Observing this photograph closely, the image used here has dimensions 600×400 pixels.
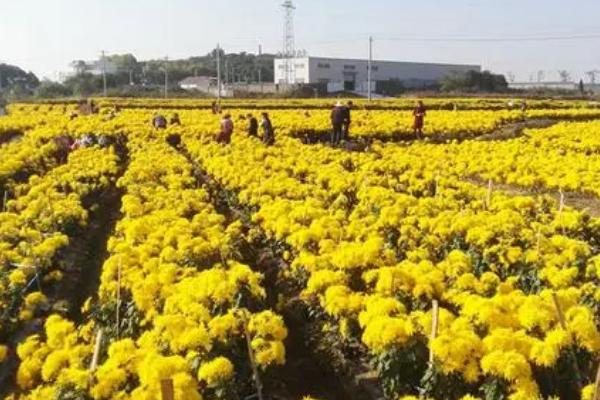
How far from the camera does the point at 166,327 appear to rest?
588cm

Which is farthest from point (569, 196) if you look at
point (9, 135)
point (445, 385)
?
point (9, 135)

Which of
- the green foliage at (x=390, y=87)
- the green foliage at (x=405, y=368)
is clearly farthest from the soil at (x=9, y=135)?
the green foliage at (x=390, y=87)

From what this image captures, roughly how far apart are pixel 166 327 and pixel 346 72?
92.6 meters

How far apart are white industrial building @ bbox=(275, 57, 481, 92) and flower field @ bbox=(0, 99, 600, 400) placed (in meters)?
75.8

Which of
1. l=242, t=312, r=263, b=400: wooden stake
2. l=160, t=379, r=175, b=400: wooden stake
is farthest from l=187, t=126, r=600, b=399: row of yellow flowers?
l=160, t=379, r=175, b=400: wooden stake

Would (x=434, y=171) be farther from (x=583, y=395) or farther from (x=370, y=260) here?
(x=583, y=395)

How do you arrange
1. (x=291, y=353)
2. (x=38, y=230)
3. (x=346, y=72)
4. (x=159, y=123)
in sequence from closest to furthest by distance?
(x=291, y=353) → (x=38, y=230) → (x=159, y=123) → (x=346, y=72)

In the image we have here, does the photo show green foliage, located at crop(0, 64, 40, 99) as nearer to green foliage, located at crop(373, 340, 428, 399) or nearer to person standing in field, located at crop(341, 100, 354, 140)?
person standing in field, located at crop(341, 100, 354, 140)

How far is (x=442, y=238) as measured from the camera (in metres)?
9.46

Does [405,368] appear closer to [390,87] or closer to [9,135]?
[9,135]

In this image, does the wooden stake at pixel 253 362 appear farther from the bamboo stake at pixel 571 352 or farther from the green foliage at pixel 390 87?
the green foliage at pixel 390 87

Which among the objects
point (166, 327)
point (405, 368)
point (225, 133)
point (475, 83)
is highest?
point (475, 83)

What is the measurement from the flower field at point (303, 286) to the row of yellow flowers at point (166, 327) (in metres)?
0.02

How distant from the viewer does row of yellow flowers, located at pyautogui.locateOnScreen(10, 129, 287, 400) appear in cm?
521
